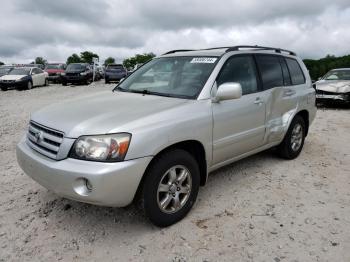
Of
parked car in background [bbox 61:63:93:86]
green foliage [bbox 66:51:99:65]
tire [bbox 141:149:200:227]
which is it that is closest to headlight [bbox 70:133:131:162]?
tire [bbox 141:149:200:227]

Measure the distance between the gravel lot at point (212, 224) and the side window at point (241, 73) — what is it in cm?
123

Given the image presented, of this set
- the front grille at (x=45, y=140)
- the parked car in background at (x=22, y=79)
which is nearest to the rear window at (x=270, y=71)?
the front grille at (x=45, y=140)

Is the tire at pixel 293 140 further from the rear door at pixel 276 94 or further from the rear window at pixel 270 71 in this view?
the rear window at pixel 270 71

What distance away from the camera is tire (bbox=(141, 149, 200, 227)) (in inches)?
117

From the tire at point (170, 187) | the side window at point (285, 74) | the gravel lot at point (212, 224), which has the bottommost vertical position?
the gravel lot at point (212, 224)

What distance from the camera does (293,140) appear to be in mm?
5258

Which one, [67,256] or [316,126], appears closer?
[67,256]

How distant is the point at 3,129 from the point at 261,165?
5705 millimetres

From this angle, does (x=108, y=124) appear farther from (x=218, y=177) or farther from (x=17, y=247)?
(x=218, y=177)

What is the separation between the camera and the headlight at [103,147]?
2.75 m

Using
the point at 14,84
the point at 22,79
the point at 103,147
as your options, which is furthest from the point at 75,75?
the point at 103,147

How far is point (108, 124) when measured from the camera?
2859 millimetres

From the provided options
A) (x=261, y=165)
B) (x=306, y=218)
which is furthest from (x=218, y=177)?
(x=306, y=218)

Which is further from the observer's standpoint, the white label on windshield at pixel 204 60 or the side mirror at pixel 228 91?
the white label on windshield at pixel 204 60
